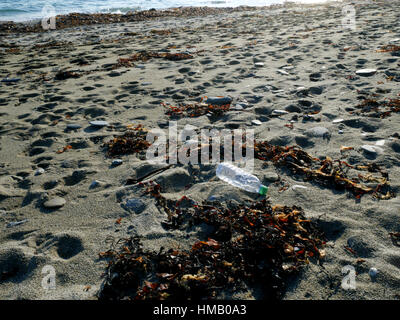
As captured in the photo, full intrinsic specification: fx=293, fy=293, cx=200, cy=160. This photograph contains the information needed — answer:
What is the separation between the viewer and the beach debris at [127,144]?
3131 mm

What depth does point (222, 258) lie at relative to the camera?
186 cm

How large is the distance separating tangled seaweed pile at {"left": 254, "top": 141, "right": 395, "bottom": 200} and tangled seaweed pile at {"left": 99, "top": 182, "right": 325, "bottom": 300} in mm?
502

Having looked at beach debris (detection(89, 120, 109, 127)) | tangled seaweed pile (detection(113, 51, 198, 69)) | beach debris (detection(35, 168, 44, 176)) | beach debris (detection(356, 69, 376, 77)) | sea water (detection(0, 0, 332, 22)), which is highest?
sea water (detection(0, 0, 332, 22))

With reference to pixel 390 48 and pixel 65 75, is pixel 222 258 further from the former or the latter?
pixel 390 48

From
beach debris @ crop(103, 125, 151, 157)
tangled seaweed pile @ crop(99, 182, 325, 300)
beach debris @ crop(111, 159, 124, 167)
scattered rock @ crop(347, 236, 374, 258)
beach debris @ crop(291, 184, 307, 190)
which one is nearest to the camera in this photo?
tangled seaweed pile @ crop(99, 182, 325, 300)

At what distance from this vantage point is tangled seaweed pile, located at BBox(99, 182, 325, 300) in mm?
1680

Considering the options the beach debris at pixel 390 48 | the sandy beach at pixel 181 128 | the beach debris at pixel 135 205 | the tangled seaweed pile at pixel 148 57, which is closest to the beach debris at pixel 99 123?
the sandy beach at pixel 181 128

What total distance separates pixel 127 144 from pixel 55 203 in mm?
1036

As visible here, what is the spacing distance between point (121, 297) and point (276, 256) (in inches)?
37.9

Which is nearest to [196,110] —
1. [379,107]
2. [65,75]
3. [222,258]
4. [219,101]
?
[219,101]

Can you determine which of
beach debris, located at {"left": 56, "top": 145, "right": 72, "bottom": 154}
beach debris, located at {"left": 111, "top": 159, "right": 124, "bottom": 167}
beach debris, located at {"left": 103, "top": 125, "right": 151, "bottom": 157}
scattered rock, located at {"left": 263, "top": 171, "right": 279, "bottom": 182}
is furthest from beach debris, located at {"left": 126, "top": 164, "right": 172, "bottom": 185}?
beach debris, located at {"left": 56, "top": 145, "right": 72, "bottom": 154}

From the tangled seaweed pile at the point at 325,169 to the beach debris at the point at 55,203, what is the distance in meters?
1.83

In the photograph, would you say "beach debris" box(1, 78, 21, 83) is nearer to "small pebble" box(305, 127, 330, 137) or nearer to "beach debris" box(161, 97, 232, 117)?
"beach debris" box(161, 97, 232, 117)
